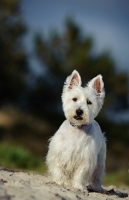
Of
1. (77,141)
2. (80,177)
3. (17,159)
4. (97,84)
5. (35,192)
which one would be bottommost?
(35,192)

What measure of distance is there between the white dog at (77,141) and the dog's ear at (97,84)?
17 mm

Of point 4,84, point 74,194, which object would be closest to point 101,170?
point 74,194

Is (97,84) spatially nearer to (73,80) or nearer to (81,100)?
(73,80)

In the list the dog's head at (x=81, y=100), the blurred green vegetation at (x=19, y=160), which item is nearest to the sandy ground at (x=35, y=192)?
the dog's head at (x=81, y=100)

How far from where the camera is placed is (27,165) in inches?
764

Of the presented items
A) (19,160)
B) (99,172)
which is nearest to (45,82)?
(19,160)

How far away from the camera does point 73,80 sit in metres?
10.8

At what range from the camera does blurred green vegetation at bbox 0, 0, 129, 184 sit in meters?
42.8

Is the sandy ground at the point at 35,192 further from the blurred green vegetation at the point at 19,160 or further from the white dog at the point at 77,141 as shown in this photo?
the blurred green vegetation at the point at 19,160

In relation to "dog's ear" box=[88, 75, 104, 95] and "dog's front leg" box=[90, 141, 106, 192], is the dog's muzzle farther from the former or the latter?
"dog's front leg" box=[90, 141, 106, 192]

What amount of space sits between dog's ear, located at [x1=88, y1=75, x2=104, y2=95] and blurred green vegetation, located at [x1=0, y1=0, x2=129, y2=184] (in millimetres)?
29697

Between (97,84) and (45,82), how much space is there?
35.0 metres

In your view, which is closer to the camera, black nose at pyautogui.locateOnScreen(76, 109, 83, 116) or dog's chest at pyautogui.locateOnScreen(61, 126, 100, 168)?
black nose at pyautogui.locateOnScreen(76, 109, 83, 116)

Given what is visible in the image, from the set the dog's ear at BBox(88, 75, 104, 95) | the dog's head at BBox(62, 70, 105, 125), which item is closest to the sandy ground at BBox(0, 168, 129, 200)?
the dog's head at BBox(62, 70, 105, 125)
